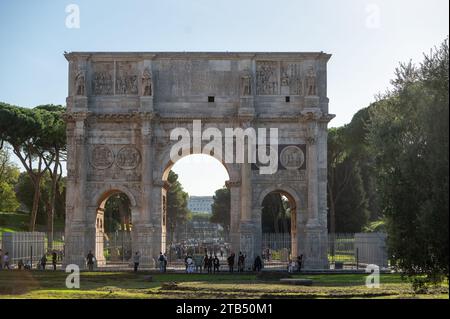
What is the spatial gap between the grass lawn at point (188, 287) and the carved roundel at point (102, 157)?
5908 mm

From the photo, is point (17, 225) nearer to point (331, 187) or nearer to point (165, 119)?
point (331, 187)

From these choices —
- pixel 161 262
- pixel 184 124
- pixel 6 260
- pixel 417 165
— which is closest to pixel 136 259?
pixel 161 262

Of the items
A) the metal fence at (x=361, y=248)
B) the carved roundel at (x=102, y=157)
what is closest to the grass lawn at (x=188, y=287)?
the metal fence at (x=361, y=248)

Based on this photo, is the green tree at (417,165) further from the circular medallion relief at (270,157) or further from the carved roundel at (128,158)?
the carved roundel at (128,158)

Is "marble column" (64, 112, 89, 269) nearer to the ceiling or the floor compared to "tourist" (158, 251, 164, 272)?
nearer to the ceiling

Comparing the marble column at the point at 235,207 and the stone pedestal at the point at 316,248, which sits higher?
the marble column at the point at 235,207

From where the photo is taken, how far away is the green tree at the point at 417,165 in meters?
15.5

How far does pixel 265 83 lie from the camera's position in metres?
33.4

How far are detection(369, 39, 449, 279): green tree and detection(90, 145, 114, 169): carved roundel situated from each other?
17.1 metres

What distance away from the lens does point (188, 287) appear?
2212cm

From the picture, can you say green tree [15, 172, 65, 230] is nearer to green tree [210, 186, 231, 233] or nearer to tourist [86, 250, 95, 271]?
green tree [210, 186, 231, 233]

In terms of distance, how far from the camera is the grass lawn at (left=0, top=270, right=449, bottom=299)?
1933 centimetres

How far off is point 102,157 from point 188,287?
41.4 feet

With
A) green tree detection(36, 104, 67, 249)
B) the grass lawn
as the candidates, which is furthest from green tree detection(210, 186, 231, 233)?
the grass lawn
